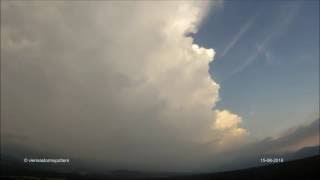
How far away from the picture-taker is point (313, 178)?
187 m

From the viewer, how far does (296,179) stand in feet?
647

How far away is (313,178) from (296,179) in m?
11.6
